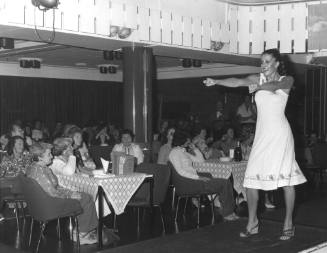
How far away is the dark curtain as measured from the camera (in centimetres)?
1298

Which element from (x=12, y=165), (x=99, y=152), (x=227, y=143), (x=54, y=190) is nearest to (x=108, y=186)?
(x=54, y=190)

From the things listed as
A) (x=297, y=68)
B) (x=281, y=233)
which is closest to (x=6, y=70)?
(x=297, y=68)

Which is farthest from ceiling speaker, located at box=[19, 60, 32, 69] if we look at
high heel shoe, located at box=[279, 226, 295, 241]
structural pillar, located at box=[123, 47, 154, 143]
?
high heel shoe, located at box=[279, 226, 295, 241]

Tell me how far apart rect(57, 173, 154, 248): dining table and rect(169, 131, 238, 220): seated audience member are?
60cm

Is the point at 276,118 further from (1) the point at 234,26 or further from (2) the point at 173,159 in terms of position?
(1) the point at 234,26

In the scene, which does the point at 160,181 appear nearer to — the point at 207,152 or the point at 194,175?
the point at 194,175

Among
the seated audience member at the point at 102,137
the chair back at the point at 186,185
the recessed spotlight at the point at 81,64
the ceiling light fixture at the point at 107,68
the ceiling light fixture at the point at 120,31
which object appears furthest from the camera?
the ceiling light fixture at the point at 107,68

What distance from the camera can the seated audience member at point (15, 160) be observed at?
5.38 meters

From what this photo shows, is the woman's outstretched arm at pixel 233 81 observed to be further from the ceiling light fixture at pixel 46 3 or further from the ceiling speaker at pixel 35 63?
the ceiling speaker at pixel 35 63

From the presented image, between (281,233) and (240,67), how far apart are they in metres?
9.41

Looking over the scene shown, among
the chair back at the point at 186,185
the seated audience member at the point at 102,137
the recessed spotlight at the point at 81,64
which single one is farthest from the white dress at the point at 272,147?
the recessed spotlight at the point at 81,64

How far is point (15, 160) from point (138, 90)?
249 centimetres

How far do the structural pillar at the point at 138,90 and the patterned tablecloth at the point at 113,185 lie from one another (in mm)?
2607

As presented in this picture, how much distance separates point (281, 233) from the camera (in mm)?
3832
